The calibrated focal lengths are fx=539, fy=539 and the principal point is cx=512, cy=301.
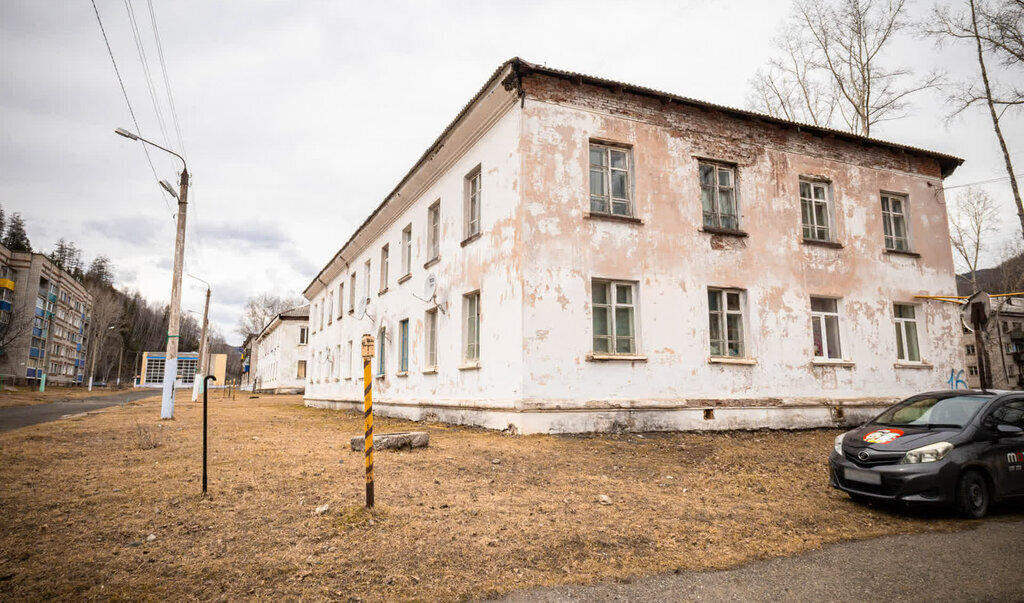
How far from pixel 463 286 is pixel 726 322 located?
6.48 meters

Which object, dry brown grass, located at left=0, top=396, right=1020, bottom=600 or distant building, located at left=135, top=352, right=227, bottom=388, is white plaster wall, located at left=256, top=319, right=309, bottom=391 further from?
dry brown grass, located at left=0, top=396, right=1020, bottom=600

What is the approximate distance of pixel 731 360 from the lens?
12.6 meters

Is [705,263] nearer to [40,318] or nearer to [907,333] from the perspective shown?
[907,333]

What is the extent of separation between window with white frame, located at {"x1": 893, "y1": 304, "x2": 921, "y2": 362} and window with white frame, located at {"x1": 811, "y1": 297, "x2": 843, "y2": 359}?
234 centimetres

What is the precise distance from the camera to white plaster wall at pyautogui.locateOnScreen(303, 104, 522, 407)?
11.5 meters

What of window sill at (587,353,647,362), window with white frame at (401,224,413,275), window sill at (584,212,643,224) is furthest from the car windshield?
window with white frame at (401,224,413,275)

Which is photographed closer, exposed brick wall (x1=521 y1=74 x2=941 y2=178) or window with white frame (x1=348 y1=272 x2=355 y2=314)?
exposed brick wall (x1=521 y1=74 x2=941 y2=178)

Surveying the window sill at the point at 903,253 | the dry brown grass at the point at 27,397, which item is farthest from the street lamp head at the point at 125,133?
the window sill at the point at 903,253

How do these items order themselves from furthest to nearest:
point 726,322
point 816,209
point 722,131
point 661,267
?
point 816,209, point 722,131, point 726,322, point 661,267

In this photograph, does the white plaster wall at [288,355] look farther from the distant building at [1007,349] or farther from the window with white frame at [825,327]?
the distant building at [1007,349]

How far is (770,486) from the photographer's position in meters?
7.07

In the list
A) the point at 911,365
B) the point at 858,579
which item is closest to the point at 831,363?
the point at 911,365

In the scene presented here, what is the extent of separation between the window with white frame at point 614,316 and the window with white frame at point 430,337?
5416 millimetres

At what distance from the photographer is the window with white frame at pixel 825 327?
553 inches
